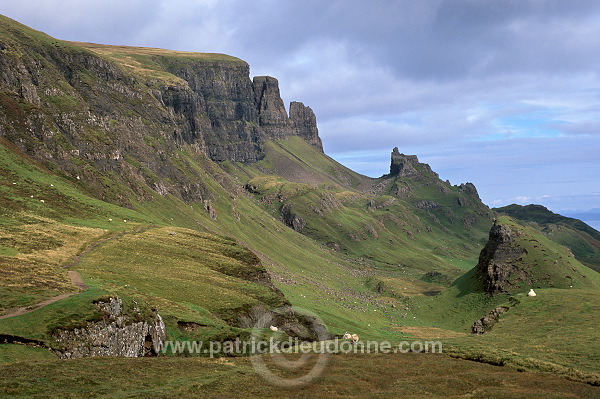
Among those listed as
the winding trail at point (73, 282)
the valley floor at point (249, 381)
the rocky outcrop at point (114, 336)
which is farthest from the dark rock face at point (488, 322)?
the winding trail at point (73, 282)

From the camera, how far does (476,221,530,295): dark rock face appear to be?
158375mm

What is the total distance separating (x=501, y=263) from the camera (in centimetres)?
16588

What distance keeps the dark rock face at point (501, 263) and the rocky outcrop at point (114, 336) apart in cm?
13167

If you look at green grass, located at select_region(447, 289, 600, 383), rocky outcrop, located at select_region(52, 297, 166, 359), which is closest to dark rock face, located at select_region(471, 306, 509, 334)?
green grass, located at select_region(447, 289, 600, 383)

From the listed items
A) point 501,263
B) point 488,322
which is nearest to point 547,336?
point 488,322

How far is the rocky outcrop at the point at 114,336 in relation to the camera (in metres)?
49.8

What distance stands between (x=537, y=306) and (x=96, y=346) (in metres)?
106

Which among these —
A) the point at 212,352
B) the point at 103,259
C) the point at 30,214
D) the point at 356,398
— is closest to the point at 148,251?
the point at 103,259

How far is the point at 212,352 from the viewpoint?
62.4 metres

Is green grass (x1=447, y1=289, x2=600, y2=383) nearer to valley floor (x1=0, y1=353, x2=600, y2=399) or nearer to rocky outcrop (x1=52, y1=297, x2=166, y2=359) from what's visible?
valley floor (x1=0, y1=353, x2=600, y2=399)

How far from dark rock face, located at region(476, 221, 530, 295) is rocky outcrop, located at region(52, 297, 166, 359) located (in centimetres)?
13167

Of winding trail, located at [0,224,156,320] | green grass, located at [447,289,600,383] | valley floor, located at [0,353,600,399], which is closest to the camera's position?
valley floor, located at [0,353,600,399]

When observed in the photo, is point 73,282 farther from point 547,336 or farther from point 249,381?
point 547,336

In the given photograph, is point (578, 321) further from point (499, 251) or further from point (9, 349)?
point (9, 349)
